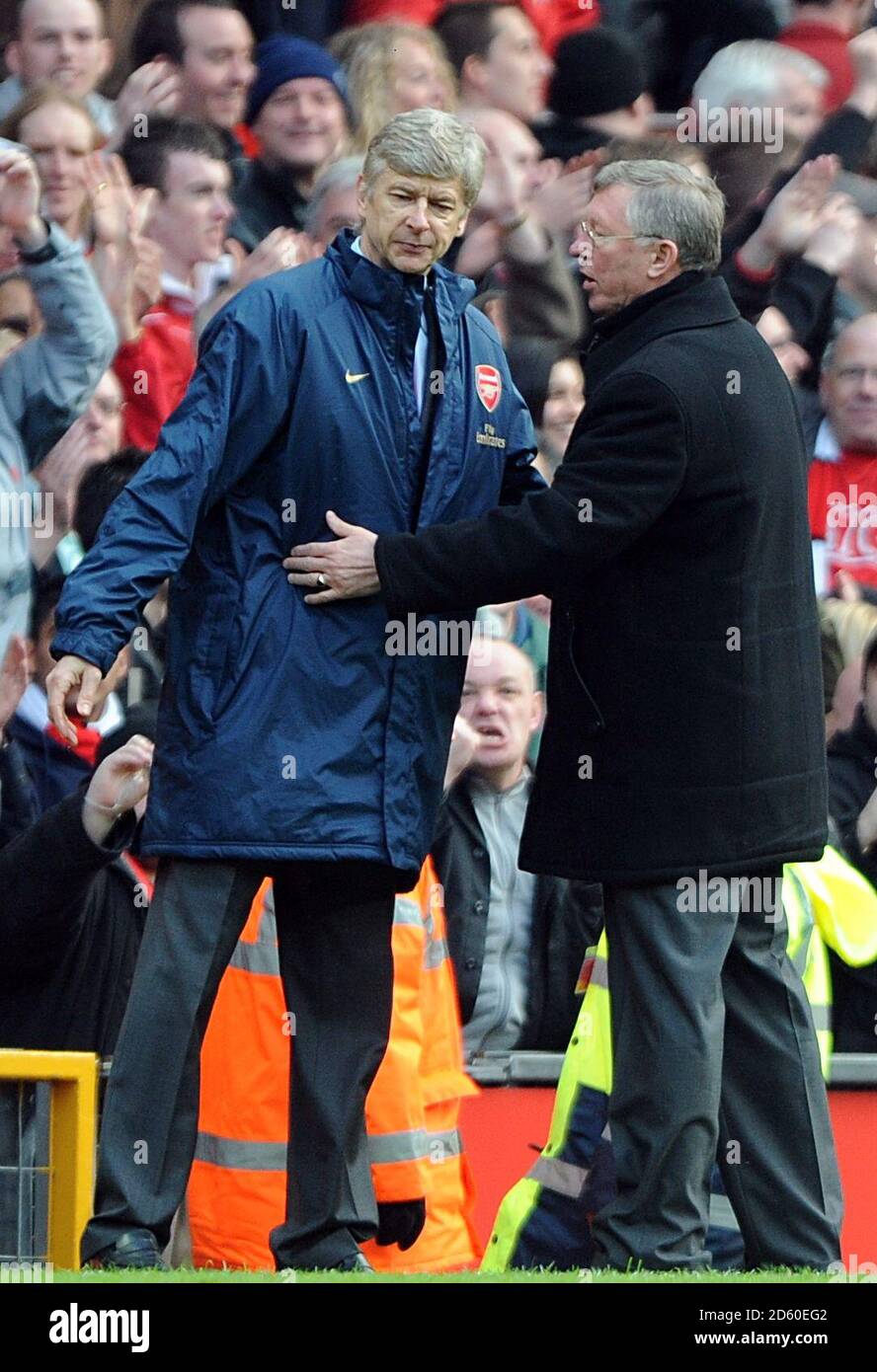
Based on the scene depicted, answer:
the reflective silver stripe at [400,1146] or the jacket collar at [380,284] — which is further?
the reflective silver stripe at [400,1146]

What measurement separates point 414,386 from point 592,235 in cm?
41

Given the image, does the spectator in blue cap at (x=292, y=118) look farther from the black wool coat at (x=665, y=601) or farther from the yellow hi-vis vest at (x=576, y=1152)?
the yellow hi-vis vest at (x=576, y=1152)

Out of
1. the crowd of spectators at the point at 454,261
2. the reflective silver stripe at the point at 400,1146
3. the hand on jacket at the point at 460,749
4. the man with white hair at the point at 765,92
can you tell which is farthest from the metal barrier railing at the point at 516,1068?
the man with white hair at the point at 765,92

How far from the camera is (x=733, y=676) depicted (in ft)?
14.3

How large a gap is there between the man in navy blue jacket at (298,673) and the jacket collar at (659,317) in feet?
0.93

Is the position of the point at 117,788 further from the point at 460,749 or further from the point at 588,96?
the point at 588,96

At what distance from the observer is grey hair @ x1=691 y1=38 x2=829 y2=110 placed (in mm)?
6832

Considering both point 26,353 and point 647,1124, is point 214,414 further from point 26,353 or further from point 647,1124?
point 26,353

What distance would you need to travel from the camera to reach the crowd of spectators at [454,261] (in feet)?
19.4

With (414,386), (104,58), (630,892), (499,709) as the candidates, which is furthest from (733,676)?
(104,58)

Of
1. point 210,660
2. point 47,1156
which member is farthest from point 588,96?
point 47,1156

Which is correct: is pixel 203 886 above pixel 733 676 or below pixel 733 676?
below

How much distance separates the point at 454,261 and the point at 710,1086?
2.82 metres

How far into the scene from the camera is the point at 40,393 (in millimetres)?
6031
